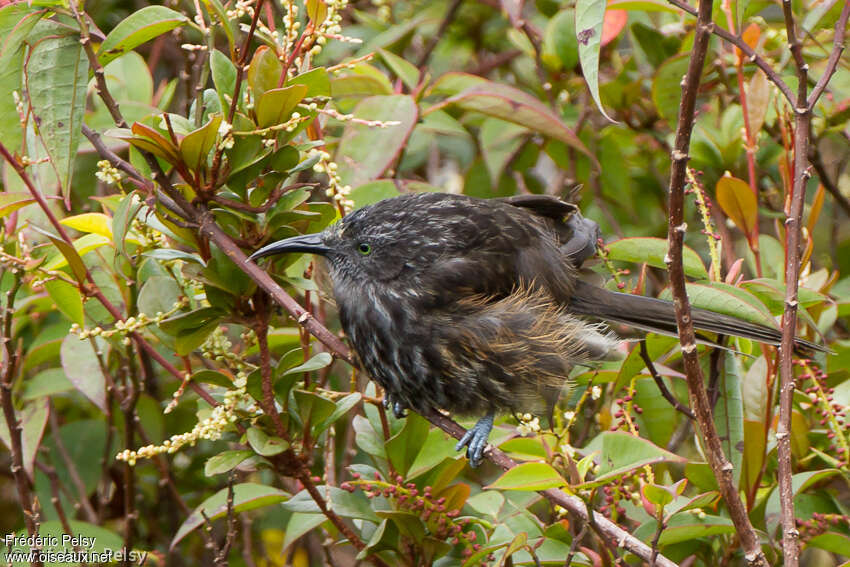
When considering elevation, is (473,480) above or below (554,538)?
below

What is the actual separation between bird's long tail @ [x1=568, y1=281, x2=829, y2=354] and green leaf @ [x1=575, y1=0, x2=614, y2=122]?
34.0 inches

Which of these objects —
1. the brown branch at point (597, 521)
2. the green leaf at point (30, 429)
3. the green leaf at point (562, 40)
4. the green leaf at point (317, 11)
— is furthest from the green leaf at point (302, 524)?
the green leaf at point (562, 40)

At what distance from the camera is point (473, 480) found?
3.52 meters

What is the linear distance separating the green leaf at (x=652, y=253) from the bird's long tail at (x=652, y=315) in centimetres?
10

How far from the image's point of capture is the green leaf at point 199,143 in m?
1.87

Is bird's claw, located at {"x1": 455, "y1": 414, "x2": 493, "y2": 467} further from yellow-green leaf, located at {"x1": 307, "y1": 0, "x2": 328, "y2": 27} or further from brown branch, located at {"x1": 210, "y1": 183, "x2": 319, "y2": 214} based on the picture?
yellow-green leaf, located at {"x1": 307, "y1": 0, "x2": 328, "y2": 27}

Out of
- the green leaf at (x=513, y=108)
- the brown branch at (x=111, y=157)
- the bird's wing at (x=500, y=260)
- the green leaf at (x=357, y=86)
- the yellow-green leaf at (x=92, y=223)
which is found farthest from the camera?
the green leaf at (x=357, y=86)

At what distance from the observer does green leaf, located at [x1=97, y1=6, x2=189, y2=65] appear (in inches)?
75.0

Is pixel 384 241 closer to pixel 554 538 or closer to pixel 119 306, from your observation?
pixel 119 306

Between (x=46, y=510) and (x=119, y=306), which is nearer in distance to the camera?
(x=119, y=306)

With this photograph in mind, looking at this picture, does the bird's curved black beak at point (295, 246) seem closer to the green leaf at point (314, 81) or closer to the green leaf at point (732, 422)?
the green leaf at point (314, 81)

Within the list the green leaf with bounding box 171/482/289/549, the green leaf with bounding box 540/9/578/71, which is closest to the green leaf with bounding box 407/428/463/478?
the green leaf with bounding box 171/482/289/549

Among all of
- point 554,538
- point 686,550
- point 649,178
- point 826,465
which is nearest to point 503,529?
point 554,538

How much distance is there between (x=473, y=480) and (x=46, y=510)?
1429 millimetres
